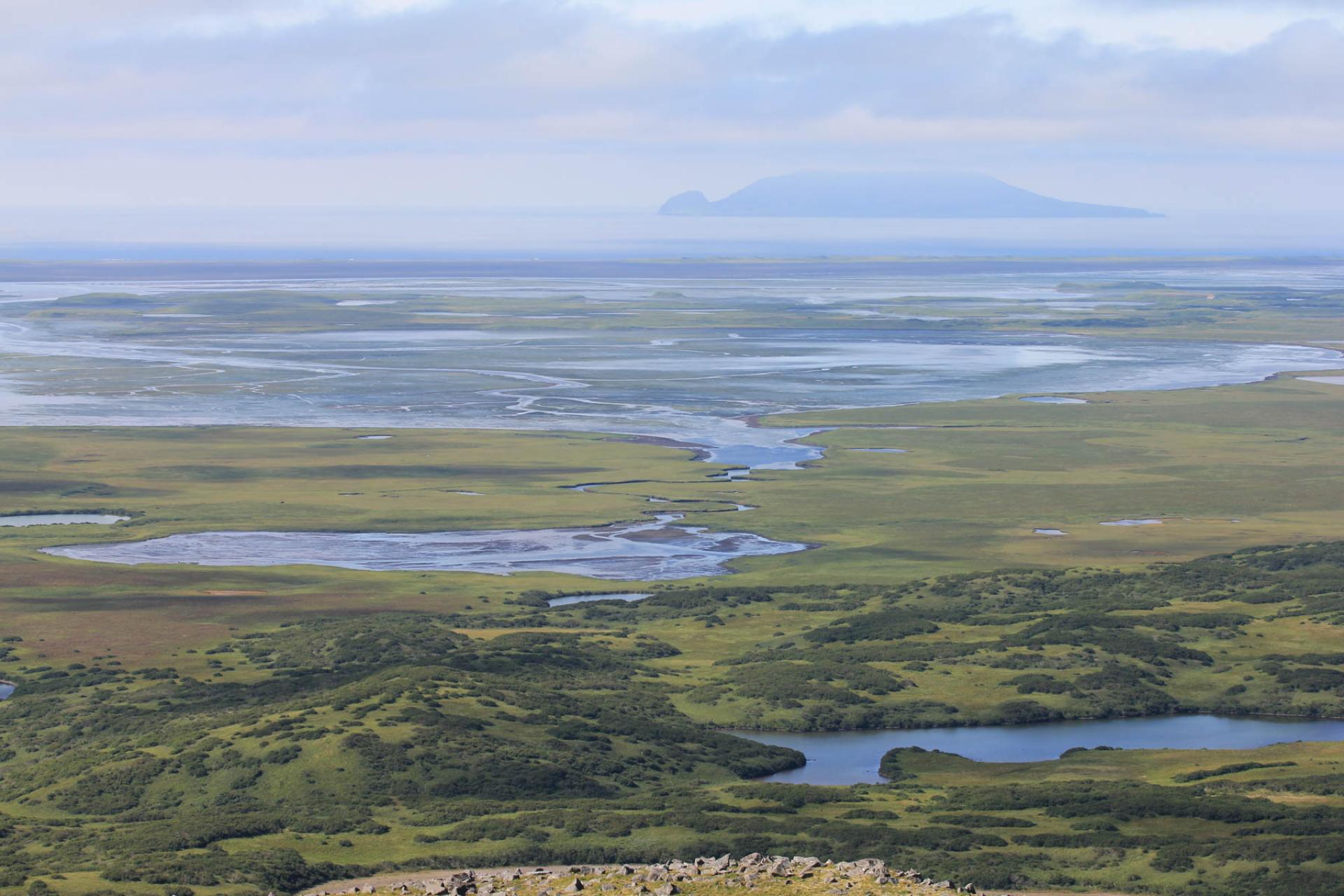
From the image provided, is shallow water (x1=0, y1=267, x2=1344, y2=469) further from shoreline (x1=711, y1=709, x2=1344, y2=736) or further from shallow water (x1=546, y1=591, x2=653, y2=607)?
shoreline (x1=711, y1=709, x2=1344, y2=736)

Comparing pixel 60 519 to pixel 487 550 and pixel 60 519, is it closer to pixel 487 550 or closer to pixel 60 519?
pixel 60 519

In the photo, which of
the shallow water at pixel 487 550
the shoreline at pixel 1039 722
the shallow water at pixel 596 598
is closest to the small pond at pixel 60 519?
the shallow water at pixel 487 550

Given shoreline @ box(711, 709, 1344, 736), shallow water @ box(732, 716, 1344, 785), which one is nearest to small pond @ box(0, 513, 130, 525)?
shoreline @ box(711, 709, 1344, 736)

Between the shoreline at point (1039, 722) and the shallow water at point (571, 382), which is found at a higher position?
the shallow water at point (571, 382)

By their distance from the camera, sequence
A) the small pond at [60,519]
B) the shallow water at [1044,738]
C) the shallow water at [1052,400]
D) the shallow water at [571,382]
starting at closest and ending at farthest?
the shallow water at [1044,738], the small pond at [60,519], the shallow water at [571,382], the shallow water at [1052,400]

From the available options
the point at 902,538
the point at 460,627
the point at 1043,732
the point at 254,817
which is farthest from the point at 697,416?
the point at 254,817

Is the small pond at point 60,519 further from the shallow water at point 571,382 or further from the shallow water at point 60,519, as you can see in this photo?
the shallow water at point 571,382
